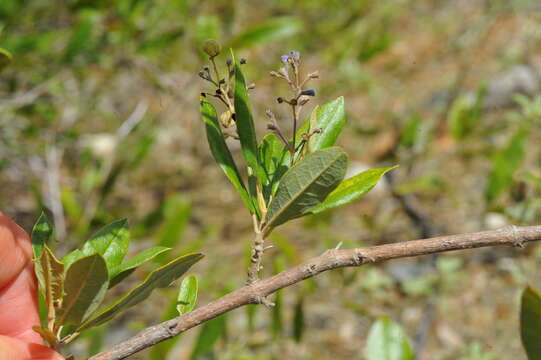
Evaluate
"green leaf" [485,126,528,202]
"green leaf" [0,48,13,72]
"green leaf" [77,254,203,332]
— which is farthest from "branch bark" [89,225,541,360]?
"green leaf" [485,126,528,202]

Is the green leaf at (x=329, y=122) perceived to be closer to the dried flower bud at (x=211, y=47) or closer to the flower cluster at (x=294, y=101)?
the flower cluster at (x=294, y=101)

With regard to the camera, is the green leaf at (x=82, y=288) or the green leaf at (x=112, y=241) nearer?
the green leaf at (x=82, y=288)

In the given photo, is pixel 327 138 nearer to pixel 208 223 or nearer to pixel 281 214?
pixel 281 214

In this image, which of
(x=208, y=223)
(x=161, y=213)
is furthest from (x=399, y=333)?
(x=208, y=223)

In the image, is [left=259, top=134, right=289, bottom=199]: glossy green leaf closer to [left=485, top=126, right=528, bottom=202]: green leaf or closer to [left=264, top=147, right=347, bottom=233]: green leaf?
[left=264, top=147, right=347, bottom=233]: green leaf

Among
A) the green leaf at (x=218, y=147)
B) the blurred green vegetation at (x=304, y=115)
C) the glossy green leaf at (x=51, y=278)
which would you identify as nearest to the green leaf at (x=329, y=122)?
the green leaf at (x=218, y=147)
